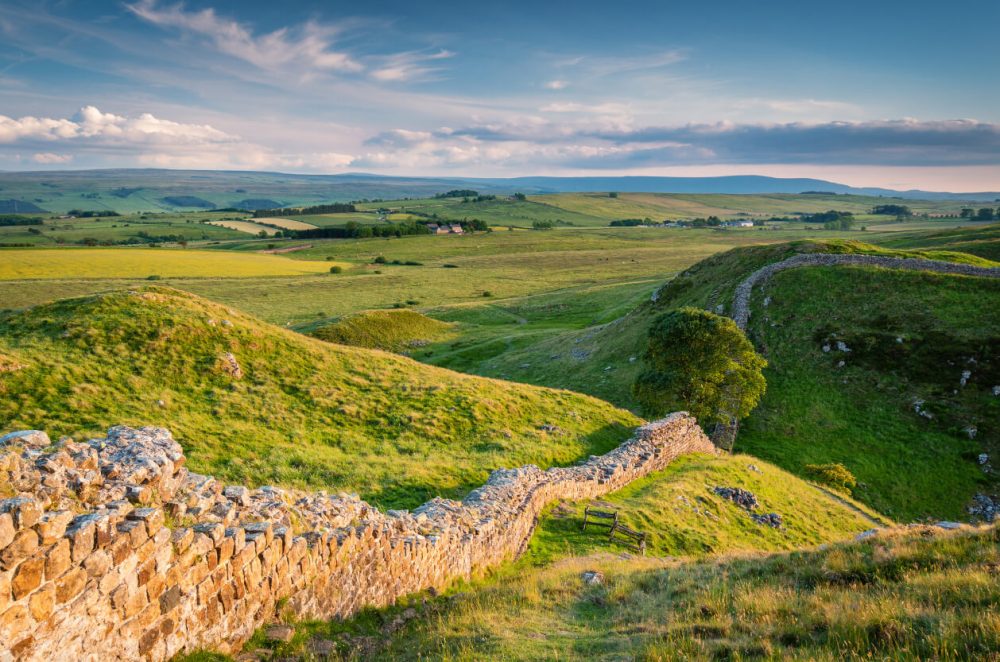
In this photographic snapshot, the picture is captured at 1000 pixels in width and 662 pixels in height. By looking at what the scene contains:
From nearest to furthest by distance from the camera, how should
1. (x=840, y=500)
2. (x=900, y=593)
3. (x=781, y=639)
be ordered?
(x=781, y=639)
(x=900, y=593)
(x=840, y=500)

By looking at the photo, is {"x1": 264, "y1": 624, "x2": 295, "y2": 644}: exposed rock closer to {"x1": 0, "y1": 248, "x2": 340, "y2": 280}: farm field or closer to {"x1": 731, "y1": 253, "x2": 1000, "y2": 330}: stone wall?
{"x1": 731, "y1": 253, "x2": 1000, "y2": 330}: stone wall

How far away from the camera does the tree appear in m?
33.3

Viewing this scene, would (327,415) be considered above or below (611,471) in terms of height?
above

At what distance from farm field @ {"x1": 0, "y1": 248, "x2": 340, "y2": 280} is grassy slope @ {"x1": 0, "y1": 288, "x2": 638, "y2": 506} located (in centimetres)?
6964

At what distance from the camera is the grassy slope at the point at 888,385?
3119 cm

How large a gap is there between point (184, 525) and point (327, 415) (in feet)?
49.0

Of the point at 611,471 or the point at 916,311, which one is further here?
the point at 916,311

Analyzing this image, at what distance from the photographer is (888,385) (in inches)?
1448

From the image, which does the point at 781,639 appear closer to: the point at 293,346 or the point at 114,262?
the point at 293,346

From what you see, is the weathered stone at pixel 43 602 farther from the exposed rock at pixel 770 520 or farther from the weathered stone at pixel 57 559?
the exposed rock at pixel 770 520

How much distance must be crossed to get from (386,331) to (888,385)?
46.3 metres

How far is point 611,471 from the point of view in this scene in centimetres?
2264

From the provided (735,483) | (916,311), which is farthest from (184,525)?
(916,311)

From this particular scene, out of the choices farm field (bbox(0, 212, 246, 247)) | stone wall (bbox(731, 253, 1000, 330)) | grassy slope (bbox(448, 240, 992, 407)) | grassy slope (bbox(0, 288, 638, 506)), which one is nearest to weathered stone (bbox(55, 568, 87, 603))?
grassy slope (bbox(0, 288, 638, 506))
